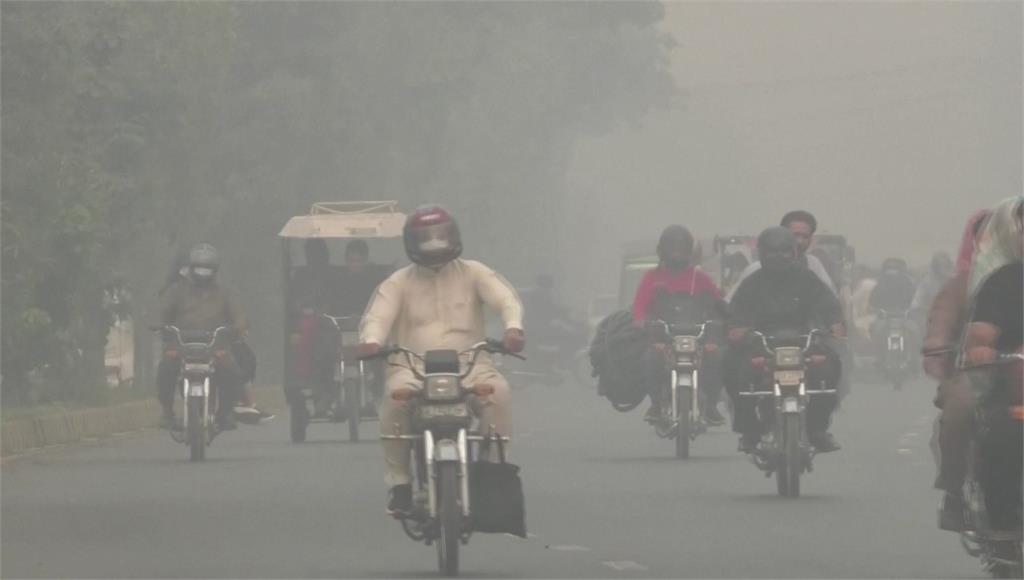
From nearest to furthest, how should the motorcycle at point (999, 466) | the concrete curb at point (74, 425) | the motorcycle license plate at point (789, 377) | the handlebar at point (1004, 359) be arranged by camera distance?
the handlebar at point (1004, 359)
the motorcycle at point (999, 466)
the motorcycle license plate at point (789, 377)
the concrete curb at point (74, 425)

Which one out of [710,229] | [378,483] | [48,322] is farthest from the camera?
[710,229]

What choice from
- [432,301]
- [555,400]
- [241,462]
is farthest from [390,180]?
[432,301]

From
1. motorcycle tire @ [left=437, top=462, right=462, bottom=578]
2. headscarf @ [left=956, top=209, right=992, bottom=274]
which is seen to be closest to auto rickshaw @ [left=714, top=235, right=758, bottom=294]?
motorcycle tire @ [left=437, top=462, right=462, bottom=578]

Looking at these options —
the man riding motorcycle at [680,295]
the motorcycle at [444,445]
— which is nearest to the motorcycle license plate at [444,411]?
the motorcycle at [444,445]

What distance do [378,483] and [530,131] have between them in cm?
6190

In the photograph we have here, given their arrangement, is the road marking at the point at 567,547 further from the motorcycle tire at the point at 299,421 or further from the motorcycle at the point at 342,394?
the motorcycle tire at the point at 299,421

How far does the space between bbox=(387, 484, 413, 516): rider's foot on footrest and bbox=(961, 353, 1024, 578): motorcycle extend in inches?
123

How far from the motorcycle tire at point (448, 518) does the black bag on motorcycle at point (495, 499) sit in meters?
0.13

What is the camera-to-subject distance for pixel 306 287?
2838 centimetres

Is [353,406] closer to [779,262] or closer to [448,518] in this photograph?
[779,262]

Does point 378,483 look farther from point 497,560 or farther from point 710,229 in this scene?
point 710,229

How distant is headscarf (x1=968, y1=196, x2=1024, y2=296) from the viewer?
38.0 feet

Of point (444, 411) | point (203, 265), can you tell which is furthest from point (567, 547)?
point (203, 265)

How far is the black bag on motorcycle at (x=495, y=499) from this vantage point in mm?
13555
